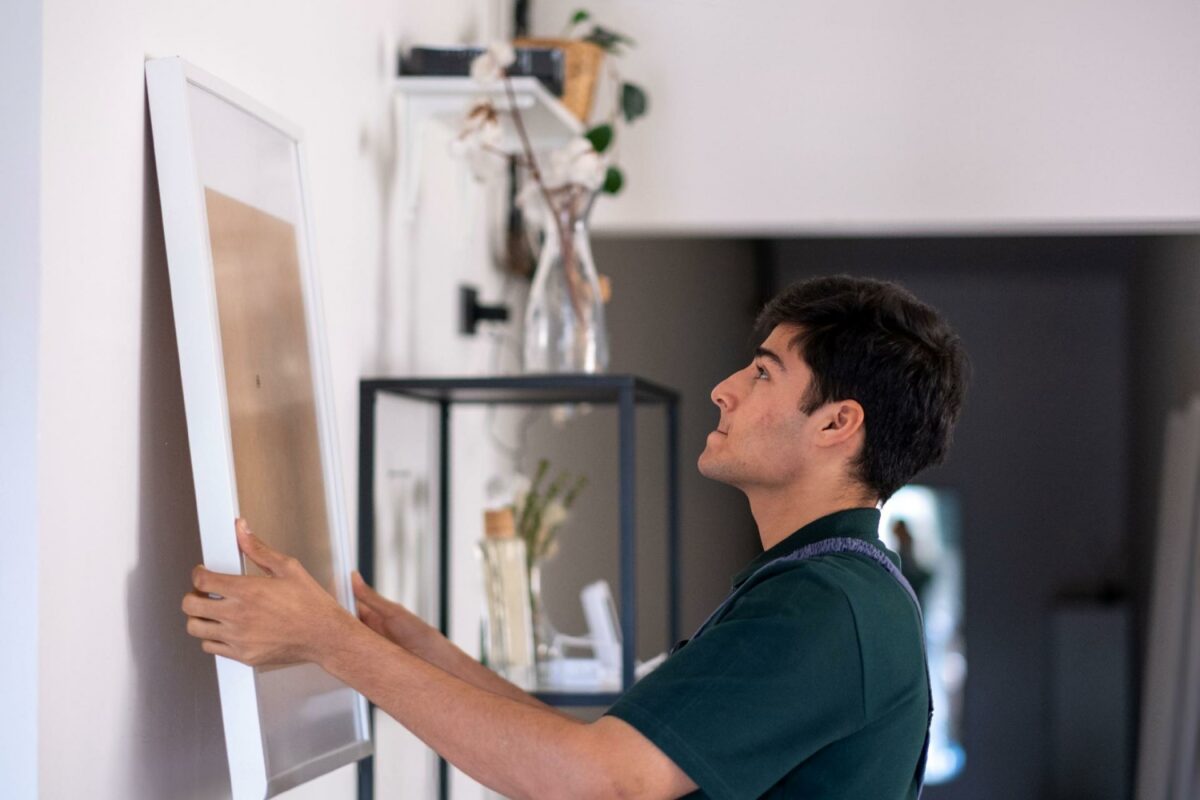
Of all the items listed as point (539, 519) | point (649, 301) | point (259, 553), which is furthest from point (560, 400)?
point (649, 301)

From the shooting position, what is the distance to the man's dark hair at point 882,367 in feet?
4.74

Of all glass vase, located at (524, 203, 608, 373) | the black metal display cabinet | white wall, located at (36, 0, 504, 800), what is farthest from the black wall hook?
white wall, located at (36, 0, 504, 800)

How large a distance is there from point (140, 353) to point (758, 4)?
1.90 m

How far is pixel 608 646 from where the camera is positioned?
2.28 metres

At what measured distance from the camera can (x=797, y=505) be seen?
58.0 inches

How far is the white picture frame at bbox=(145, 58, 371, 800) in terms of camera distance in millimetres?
1301

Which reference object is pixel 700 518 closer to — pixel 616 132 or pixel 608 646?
pixel 616 132

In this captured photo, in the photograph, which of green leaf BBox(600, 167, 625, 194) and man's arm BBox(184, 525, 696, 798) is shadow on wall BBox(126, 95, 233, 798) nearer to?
man's arm BBox(184, 525, 696, 798)

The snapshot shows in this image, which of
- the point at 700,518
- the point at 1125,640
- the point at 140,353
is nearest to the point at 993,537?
the point at 1125,640

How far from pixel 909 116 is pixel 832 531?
64.5 inches

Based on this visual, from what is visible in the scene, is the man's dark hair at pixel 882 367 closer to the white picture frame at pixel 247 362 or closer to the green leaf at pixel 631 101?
the white picture frame at pixel 247 362

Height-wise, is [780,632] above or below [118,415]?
below

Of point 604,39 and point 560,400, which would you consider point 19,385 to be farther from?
point 604,39

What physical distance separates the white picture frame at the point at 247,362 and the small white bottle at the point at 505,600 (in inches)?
22.7
